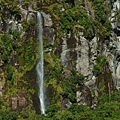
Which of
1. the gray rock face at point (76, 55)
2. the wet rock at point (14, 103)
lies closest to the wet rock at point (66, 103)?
the gray rock face at point (76, 55)

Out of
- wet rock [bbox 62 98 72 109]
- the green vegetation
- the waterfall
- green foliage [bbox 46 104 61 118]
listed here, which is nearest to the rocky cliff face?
wet rock [bbox 62 98 72 109]

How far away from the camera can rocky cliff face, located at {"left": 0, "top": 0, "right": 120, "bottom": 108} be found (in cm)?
4222

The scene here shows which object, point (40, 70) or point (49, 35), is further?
point (49, 35)

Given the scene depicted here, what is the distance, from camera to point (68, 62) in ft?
143

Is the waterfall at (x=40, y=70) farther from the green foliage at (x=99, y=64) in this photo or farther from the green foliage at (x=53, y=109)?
the green foliage at (x=99, y=64)

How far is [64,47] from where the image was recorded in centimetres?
4394

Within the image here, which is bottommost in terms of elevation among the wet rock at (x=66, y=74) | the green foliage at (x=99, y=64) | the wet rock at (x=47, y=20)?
the wet rock at (x=66, y=74)

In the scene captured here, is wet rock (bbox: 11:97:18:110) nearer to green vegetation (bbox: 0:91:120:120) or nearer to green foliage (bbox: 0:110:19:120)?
green vegetation (bbox: 0:91:120:120)

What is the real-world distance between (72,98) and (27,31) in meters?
8.93

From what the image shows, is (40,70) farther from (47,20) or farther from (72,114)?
(72,114)

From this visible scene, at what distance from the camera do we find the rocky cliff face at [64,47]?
42219mm

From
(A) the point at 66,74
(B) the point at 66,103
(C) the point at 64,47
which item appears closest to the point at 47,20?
(C) the point at 64,47

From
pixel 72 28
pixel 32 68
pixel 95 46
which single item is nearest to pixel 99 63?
pixel 95 46

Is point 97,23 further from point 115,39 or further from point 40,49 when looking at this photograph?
point 40,49
